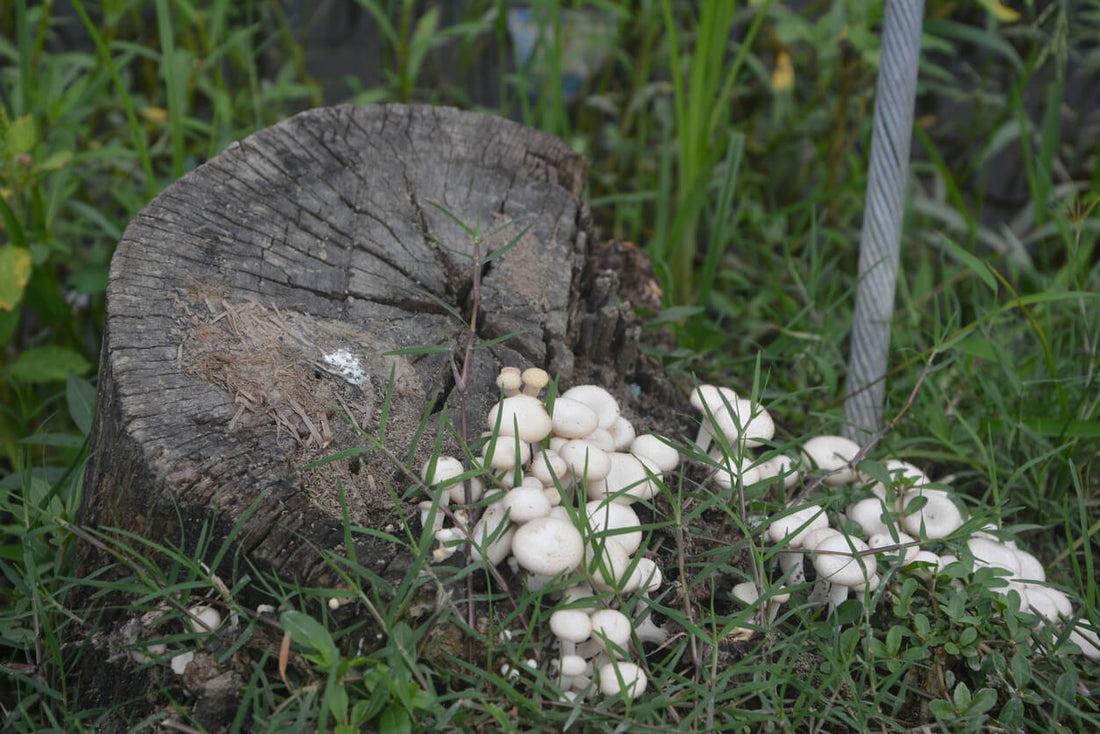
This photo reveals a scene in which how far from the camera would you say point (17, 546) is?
5.96 ft

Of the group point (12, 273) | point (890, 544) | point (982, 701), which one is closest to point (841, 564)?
point (890, 544)

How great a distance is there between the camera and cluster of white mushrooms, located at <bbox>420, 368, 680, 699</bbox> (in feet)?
4.41

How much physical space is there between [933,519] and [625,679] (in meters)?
0.76

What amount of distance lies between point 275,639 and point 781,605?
0.92 meters

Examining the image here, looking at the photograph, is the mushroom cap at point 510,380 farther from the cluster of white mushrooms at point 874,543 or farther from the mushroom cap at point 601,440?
the cluster of white mushrooms at point 874,543

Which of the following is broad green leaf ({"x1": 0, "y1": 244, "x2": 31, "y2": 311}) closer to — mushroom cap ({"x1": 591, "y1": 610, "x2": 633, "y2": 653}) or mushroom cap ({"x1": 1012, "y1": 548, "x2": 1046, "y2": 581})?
mushroom cap ({"x1": 591, "y1": 610, "x2": 633, "y2": 653})

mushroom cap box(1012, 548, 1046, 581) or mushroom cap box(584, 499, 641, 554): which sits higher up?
mushroom cap box(584, 499, 641, 554)

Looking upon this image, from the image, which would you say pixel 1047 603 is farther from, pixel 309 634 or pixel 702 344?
pixel 309 634

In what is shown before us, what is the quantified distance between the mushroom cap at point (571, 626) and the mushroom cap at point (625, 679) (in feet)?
0.22

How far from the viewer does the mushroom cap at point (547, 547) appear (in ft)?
4.35

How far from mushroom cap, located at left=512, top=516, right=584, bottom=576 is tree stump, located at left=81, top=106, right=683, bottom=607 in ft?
0.71

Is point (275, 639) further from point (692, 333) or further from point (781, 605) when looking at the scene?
point (692, 333)

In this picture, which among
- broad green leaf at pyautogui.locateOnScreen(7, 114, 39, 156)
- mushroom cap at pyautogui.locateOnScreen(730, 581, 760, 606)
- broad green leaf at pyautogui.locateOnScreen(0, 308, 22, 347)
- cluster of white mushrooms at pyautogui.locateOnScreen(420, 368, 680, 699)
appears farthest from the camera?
broad green leaf at pyautogui.locateOnScreen(0, 308, 22, 347)

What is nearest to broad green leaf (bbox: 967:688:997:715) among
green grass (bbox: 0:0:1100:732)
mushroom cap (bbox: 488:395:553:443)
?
green grass (bbox: 0:0:1100:732)
